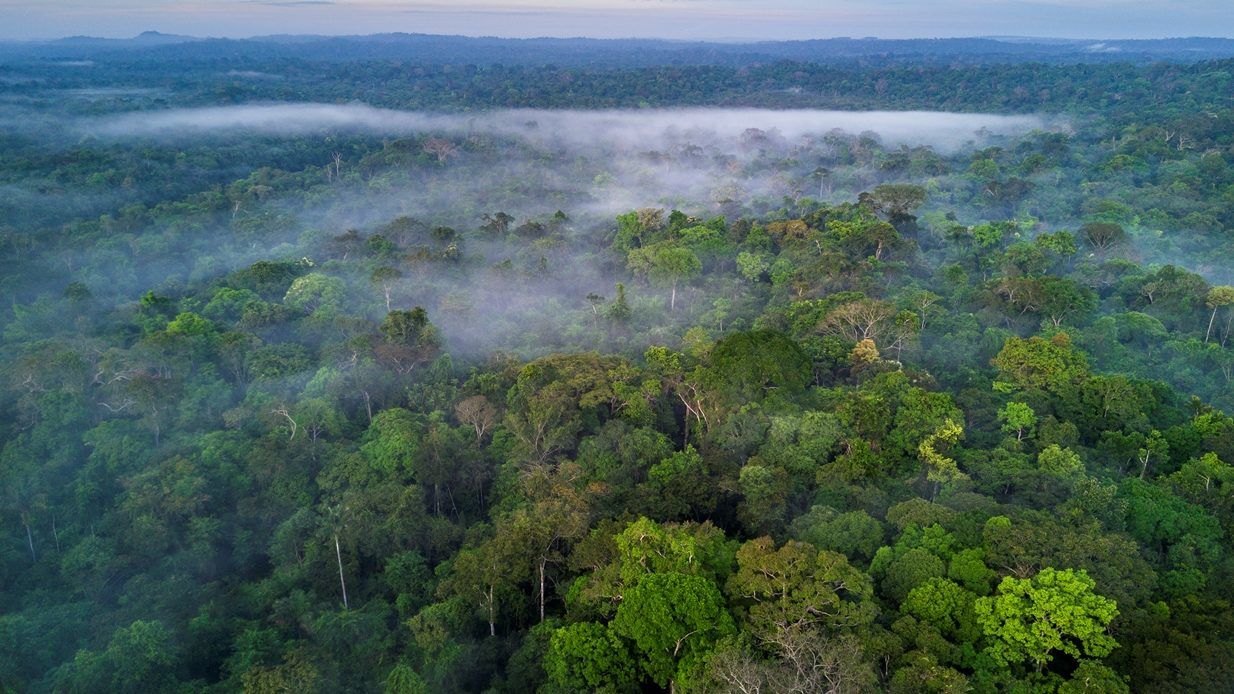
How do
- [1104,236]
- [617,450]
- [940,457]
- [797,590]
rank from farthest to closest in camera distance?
1. [1104,236]
2. [617,450]
3. [940,457]
4. [797,590]

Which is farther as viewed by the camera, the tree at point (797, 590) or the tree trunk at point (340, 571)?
the tree trunk at point (340, 571)

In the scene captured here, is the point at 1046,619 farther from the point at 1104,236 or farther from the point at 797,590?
the point at 1104,236

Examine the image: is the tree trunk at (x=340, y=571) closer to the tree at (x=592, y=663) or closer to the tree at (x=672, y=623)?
the tree at (x=592, y=663)

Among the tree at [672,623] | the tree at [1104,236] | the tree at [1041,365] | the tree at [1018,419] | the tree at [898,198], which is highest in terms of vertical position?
the tree at [898,198]

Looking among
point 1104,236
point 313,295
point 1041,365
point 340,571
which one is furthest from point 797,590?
point 1104,236

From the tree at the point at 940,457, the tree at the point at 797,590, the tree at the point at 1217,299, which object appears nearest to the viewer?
the tree at the point at 797,590

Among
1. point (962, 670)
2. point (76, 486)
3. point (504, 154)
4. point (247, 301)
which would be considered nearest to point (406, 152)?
point (504, 154)

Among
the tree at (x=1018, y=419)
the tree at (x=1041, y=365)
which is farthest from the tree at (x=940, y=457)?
the tree at (x=1041, y=365)
